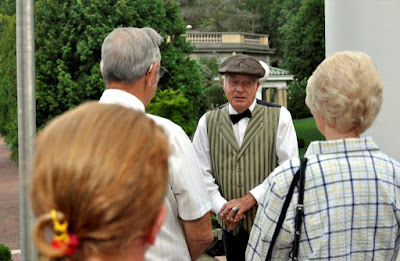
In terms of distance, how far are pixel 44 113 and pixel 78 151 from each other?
834 inches

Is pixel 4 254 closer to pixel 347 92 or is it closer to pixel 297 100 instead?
pixel 347 92

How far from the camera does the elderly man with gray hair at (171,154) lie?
2.62 metres

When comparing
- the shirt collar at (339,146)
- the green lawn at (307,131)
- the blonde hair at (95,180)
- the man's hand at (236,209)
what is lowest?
the green lawn at (307,131)

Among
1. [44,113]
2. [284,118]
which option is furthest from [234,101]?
[44,113]

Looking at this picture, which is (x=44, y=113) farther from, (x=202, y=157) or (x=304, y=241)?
(x=304, y=241)

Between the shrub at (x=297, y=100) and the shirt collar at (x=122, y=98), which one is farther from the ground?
the shirt collar at (x=122, y=98)

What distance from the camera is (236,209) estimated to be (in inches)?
153

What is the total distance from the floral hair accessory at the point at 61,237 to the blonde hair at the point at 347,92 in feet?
4.56

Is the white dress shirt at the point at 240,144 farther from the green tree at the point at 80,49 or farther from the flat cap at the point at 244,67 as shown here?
the green tree at the point at 80,49

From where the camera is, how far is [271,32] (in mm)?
53250

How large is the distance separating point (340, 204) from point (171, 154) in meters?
0.69

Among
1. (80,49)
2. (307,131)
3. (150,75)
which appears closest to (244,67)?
(150,75)

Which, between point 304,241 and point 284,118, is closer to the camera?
point 304,241

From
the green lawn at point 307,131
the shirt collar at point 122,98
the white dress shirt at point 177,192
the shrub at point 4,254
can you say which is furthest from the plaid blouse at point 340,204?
the green lawn at point 307,131
